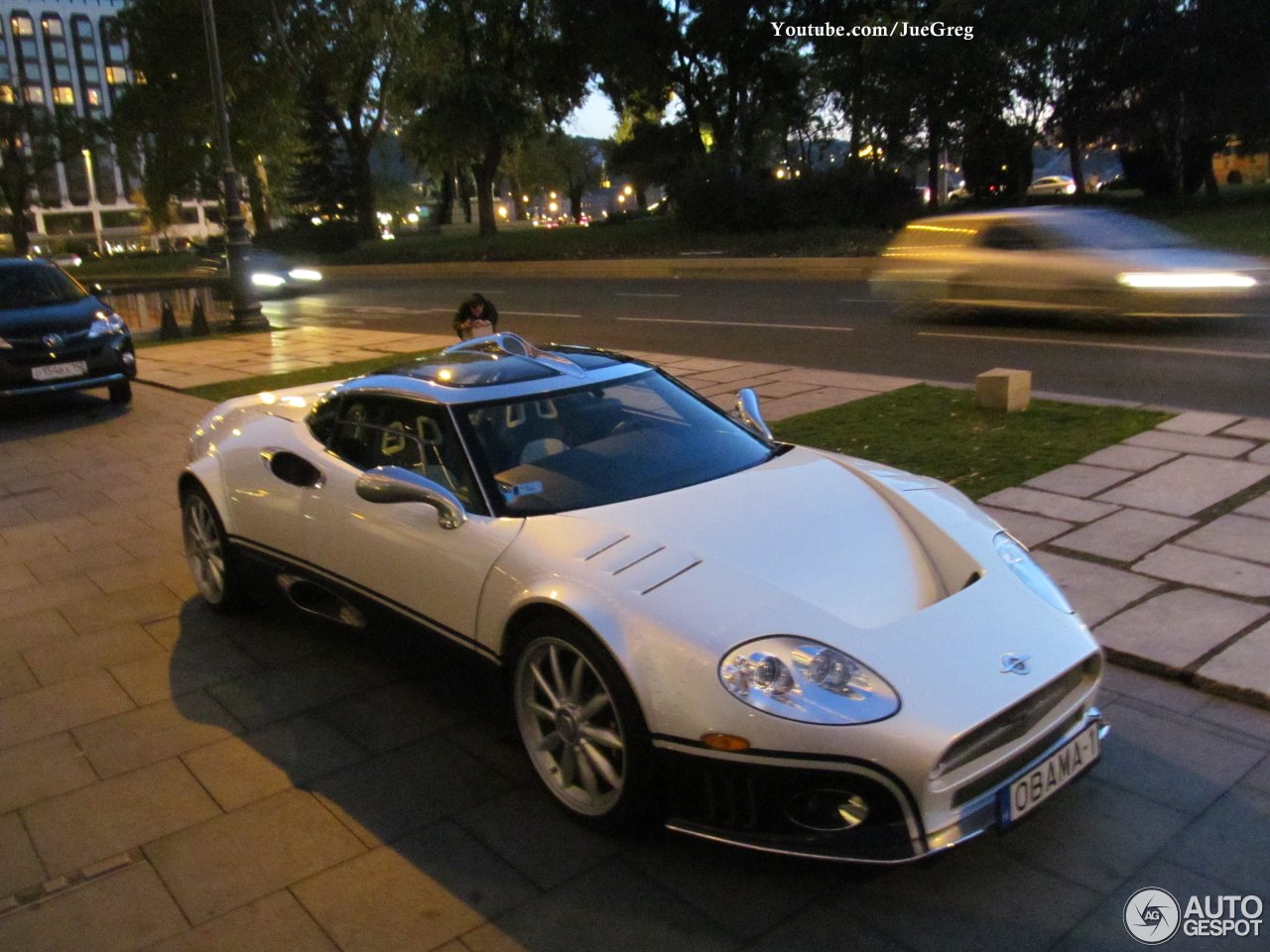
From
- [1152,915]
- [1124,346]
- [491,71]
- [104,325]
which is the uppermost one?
[491,71]

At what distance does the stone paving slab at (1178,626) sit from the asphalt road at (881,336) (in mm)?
4313

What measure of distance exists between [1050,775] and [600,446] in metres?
1.93

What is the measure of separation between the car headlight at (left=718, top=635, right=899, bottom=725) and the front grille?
21 centimetres

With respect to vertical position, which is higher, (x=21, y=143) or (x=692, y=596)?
(x=21, y=143)

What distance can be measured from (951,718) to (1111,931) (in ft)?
2.20

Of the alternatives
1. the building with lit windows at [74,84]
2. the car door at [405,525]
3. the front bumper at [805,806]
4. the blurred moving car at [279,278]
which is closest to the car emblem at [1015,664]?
the front bumper at [805,806]

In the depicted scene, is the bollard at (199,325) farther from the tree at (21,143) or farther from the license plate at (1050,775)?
the tree at (21,143)

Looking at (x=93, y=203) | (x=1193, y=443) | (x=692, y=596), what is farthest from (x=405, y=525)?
Answer: (x=93, y=203)

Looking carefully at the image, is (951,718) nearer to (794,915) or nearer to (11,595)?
(794,915)

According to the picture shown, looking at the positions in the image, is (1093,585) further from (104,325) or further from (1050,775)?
(104,325)

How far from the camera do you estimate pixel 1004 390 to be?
844cm

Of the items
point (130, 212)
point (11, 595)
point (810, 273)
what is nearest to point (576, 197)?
point (810, 273)

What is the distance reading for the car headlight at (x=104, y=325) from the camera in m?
11.2

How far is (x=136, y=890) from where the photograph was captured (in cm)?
319
